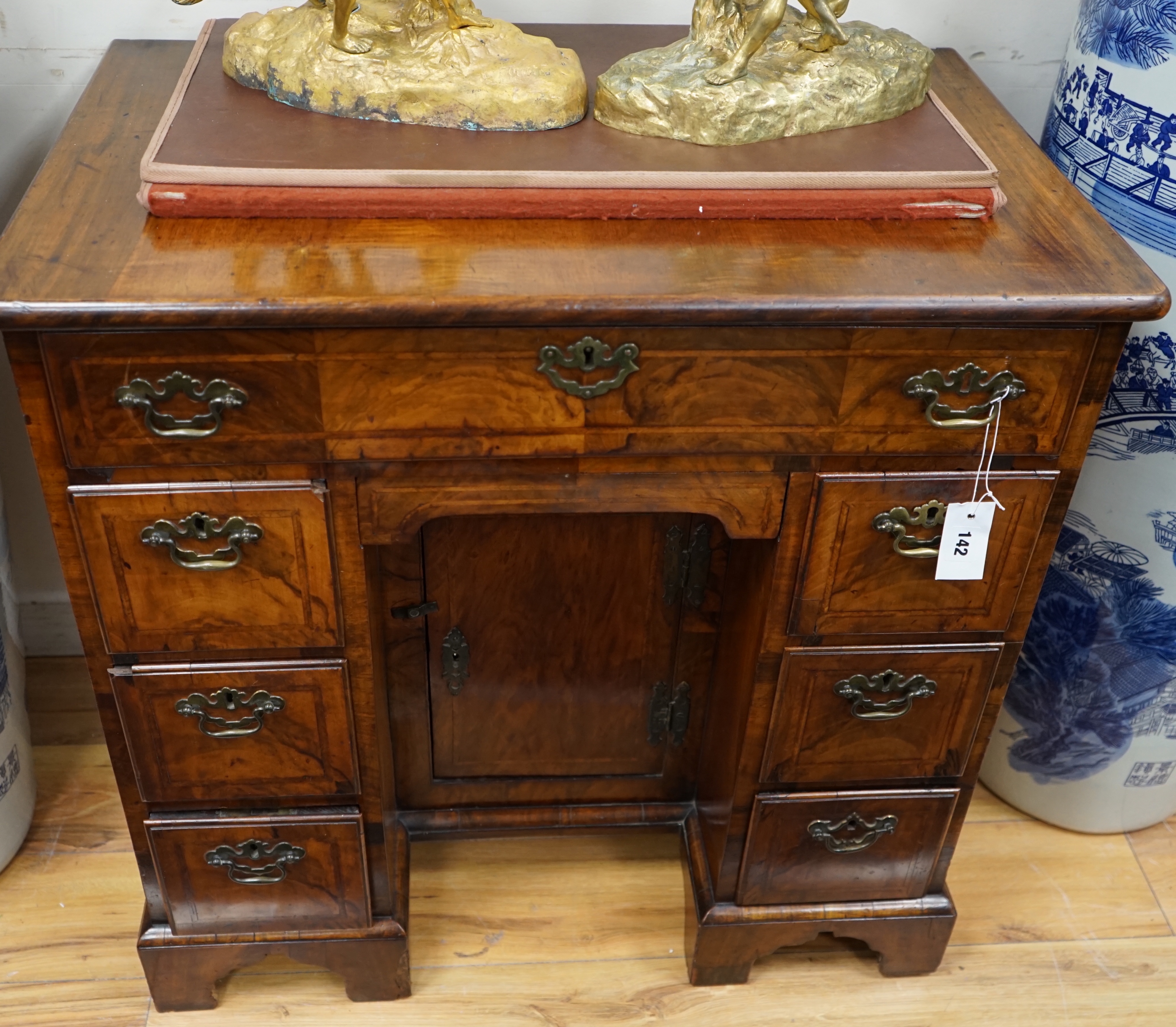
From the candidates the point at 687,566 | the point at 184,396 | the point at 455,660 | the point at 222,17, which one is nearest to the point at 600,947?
the point at 455,660

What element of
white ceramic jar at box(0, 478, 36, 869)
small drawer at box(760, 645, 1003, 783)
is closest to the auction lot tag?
small drawer at box(760, 645, 1003, 783)

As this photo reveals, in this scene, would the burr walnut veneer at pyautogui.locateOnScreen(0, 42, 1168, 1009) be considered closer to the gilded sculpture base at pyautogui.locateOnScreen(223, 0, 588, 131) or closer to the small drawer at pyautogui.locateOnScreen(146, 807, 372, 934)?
the small drawer at pyautogui.locateOnScreen(146, 807, 372, 934)

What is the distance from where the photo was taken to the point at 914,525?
3.68ft

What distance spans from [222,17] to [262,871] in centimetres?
100

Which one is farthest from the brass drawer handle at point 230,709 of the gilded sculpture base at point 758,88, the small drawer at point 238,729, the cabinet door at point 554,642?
the gilded sculpture base at point 758,88

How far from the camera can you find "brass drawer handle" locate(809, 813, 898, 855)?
1359 millimetres

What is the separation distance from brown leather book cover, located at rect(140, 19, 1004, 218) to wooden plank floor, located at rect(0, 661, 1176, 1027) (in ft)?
3.12

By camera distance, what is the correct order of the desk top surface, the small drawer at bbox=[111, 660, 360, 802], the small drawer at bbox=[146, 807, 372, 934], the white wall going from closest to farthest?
the desk top surface
the small drawer at bbox=[111, 660, 360, 802]
the small drawer at bbox=[146, 807, 372, 934]
the white wall

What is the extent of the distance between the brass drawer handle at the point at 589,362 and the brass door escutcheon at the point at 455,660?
503 mm

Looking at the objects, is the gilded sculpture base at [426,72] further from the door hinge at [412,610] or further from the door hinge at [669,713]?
the door hinge at [669,713]

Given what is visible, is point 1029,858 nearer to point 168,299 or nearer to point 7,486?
point 168,299

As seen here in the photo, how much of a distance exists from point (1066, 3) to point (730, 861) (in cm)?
111

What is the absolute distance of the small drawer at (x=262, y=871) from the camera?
1.29 meters

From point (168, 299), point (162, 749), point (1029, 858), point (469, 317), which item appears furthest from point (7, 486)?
point (1029, 858)
